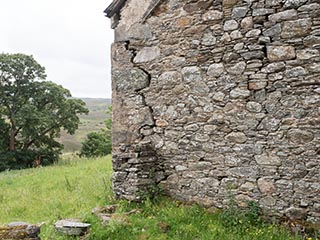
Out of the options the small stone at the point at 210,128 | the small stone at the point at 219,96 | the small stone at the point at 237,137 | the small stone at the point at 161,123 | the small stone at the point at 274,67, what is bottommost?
the small stone at the point at 237,137

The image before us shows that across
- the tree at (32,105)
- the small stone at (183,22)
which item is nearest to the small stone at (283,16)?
the small stone at (183,22)

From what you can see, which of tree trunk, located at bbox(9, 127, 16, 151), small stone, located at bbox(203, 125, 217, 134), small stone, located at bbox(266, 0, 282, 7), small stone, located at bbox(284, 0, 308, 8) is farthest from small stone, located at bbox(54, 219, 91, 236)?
tree trunk, located at bbox(9, 127, 16, 151)

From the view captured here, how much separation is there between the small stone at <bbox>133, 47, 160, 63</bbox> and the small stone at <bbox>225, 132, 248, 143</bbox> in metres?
2.03

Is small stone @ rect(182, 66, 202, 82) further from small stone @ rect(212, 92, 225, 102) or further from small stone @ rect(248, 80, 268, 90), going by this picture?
small stone @ rect(248, 80, 268, 90)

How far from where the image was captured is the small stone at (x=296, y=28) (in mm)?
5059

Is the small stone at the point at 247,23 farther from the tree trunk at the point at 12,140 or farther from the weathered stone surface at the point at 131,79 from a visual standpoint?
the tree trunk at the point at 12,140

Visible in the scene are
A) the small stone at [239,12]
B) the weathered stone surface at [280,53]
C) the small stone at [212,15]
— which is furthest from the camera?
the small stone at [212,15]

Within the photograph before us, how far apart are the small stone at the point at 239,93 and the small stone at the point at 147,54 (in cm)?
166

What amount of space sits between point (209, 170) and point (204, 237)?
129cm

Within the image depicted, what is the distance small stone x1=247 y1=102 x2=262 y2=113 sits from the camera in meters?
5.46

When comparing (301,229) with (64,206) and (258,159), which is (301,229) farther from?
(64,206)

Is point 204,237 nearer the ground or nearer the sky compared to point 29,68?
nearer the ground

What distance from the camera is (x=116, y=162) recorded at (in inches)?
259

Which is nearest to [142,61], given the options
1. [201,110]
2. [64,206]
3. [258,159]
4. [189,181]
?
[201,110]
